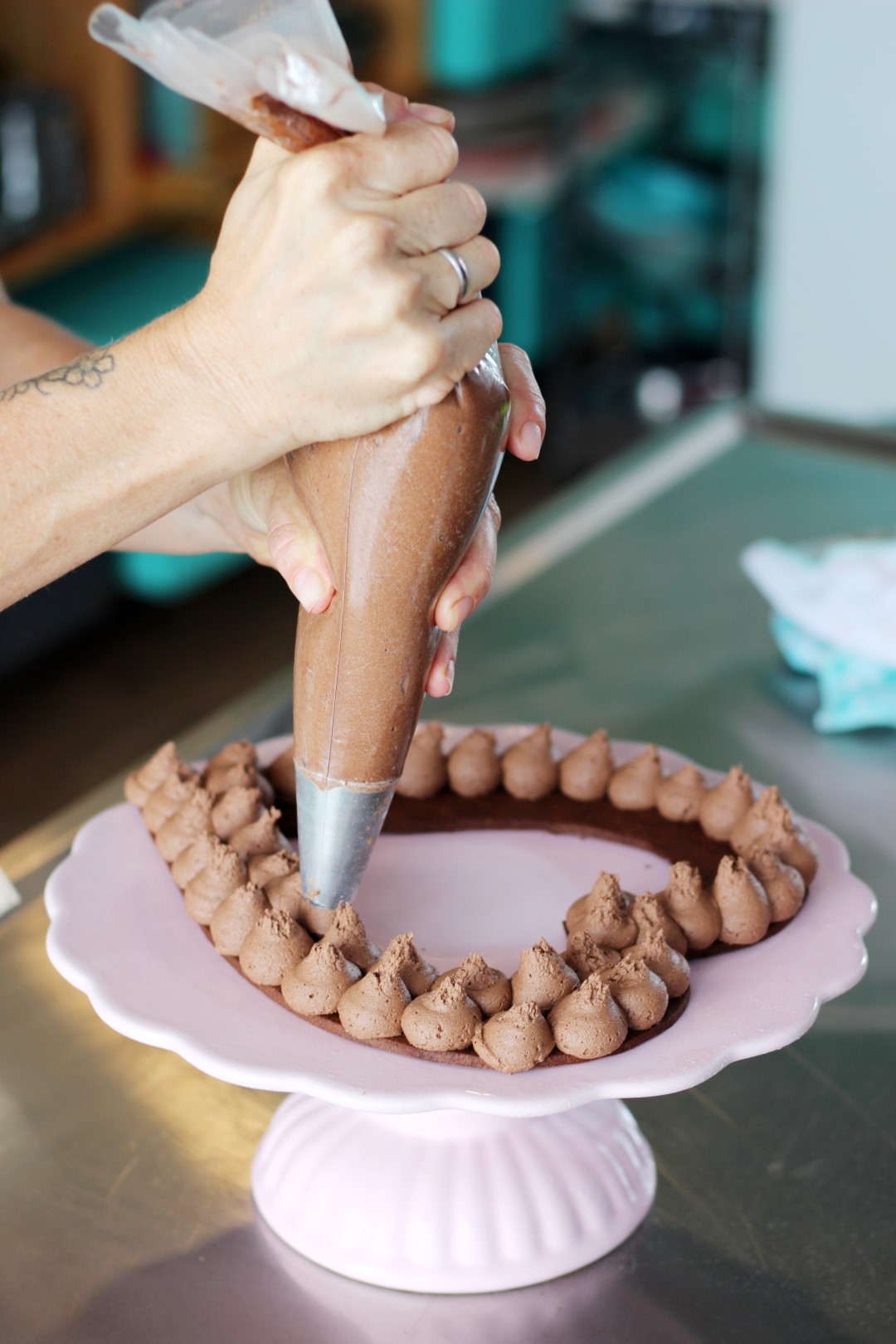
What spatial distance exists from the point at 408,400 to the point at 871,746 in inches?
32.4

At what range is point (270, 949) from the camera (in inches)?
37.3

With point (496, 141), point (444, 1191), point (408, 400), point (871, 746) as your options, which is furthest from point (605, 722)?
point (496, 141)

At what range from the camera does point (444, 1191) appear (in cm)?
98

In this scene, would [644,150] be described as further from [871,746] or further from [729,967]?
[729,967]

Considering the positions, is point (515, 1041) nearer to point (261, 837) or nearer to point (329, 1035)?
point (329, 1035)

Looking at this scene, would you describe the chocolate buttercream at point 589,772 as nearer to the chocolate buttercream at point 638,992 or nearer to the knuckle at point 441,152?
the chocolate buttercream at point 638,992

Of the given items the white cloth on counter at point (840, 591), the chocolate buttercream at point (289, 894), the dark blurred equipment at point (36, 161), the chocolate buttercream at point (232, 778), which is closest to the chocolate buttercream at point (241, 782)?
the chocolate buttercream at point (232, 778)

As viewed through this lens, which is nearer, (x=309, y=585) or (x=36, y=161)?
(x=309, y=585)

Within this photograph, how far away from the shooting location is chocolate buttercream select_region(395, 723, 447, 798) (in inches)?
46.0

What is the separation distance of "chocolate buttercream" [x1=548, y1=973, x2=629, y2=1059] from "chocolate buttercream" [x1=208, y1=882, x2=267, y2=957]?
204 millimetres

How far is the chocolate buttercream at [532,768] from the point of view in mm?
1179

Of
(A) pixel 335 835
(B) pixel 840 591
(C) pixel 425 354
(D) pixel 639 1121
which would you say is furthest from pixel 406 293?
(B) pixel 840 591

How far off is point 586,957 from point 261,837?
251mm

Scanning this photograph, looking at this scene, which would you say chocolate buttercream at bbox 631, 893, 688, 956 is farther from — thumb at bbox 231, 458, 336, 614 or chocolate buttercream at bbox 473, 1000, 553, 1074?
thumb at bbox 231, 458, 336, 614
